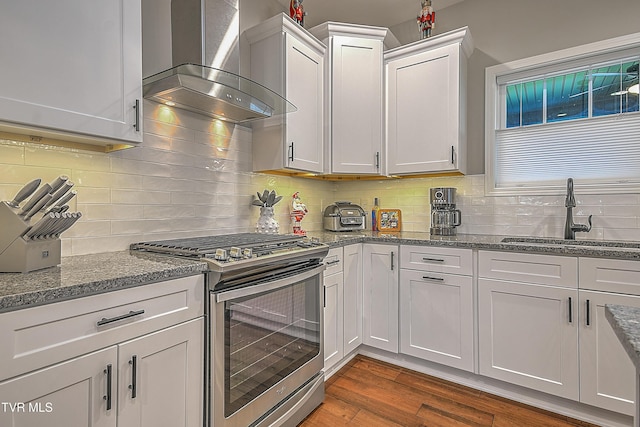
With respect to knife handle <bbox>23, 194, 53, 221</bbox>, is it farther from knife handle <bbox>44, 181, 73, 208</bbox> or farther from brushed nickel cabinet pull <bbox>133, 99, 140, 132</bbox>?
brushed nickel cabinet pull <bbox>133, 99, 140, 132</bbox>

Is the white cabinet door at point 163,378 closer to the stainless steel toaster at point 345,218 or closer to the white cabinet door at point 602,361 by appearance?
the stainless steel toaster at point 345,218

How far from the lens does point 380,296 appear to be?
240 centimetres

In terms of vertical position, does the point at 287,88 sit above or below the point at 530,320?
above

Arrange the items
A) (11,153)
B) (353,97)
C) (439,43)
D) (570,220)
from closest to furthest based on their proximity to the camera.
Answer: (11,153)
(570,220)
(439,43)
(353,97)

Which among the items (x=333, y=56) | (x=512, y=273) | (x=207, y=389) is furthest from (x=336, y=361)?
(x=333, y=56)

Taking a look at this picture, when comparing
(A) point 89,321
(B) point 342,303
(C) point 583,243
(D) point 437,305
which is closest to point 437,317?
(D) point 437,305

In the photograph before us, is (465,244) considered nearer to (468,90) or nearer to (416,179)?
(416,179)

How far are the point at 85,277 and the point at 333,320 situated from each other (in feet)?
4.90

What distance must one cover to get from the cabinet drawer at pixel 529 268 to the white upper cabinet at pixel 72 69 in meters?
2.05

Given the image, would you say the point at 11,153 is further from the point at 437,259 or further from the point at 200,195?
the point at 437,259

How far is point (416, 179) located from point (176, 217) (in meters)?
2.01

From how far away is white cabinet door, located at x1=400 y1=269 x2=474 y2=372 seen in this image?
2.09 metres

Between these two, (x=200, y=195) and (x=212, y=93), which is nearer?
(x=212, y=93)

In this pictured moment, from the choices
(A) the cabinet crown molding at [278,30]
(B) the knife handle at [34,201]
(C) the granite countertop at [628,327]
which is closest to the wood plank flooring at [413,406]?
(C) the granite countertop at [628,327]
